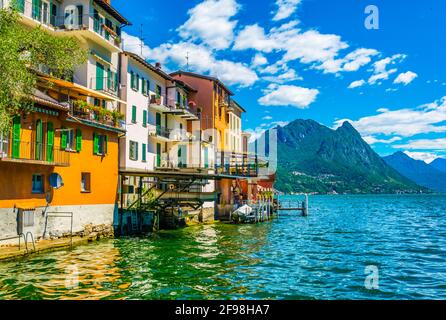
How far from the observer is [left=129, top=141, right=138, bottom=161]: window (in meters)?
37.6

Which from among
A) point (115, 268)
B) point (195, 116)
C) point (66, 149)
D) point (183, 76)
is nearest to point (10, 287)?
point (115, 268)

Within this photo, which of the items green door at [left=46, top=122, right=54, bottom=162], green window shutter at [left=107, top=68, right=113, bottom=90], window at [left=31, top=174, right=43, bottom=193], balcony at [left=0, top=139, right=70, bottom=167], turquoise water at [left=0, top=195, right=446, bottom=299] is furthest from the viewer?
green window shutter at [left=107, top=68, right=113, bottom=90]

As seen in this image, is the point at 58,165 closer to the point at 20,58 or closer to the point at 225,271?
the point at 20,58

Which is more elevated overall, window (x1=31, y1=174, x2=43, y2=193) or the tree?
the tree

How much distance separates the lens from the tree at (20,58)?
748 inches

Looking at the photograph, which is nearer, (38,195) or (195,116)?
(38,195)

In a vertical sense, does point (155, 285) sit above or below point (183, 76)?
below

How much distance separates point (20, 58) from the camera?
22.4m

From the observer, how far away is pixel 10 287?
15.9 metres

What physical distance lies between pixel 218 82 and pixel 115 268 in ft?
127

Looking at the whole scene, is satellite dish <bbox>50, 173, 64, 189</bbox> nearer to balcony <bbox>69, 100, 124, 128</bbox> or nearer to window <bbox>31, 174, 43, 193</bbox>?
window <bbox>31, 174, 43, 193</bbox>

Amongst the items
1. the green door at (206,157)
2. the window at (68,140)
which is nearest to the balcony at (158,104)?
the green door at (206,157)

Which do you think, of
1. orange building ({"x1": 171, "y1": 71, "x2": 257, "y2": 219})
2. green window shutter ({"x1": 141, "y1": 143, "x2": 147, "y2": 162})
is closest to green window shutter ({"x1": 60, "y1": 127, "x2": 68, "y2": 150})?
green window shutter ({"x1": 141, "y1": 143, "x2": 147, "y2": 162})
